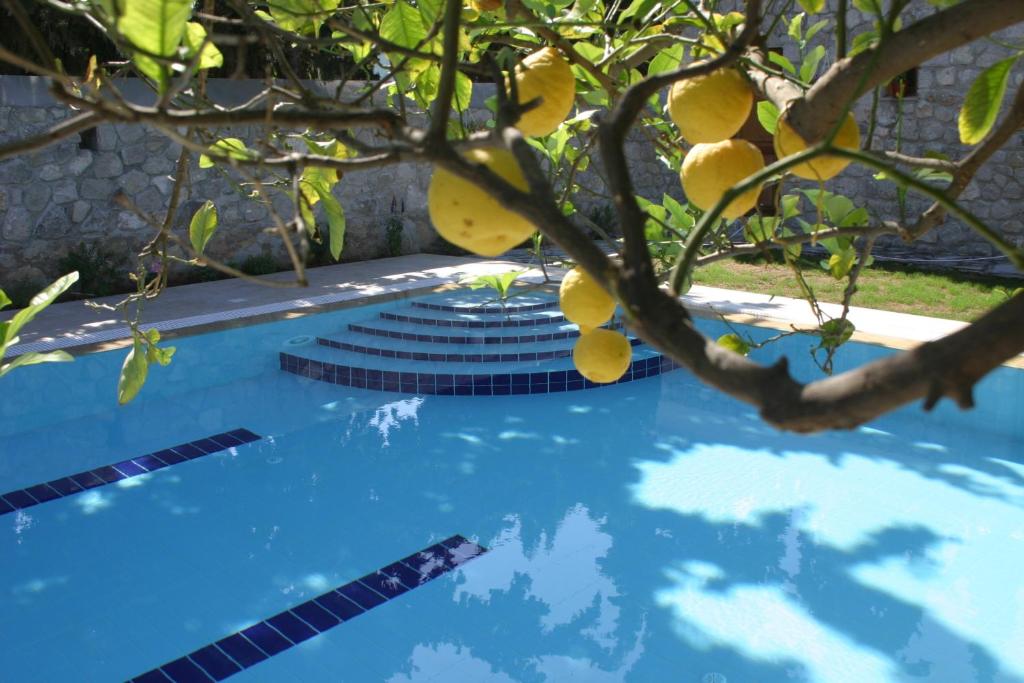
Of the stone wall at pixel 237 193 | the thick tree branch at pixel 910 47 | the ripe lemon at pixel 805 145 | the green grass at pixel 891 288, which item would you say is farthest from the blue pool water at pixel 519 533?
the thick tree branch at pixel 910 47

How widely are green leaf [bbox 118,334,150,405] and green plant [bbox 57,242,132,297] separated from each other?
20.7ft

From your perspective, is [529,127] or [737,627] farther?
[737,627]

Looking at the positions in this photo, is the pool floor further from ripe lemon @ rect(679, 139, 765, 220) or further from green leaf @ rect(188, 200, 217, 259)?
ripe lemon @ rect(679, 139, 765, 220)

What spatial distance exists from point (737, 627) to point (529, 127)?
9.27ft

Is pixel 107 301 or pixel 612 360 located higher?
pixel 612 360

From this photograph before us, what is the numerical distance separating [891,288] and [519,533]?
13.9ft

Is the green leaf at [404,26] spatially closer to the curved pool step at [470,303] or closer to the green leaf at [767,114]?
the green leaf at [767,114]

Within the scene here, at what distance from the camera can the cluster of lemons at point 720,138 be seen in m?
0.69

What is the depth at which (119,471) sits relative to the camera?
4.49 metres

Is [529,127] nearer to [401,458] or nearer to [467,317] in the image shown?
[401,458]

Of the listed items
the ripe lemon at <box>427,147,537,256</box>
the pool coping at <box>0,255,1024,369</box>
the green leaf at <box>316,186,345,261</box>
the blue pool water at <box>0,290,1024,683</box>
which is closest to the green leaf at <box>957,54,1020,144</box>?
the ripe lemon at <box>427,147,537,256</box>

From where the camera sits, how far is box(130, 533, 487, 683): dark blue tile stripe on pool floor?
2984mm

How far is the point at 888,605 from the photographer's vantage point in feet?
11.1

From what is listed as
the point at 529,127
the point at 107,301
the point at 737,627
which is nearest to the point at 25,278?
the point at 107,301
